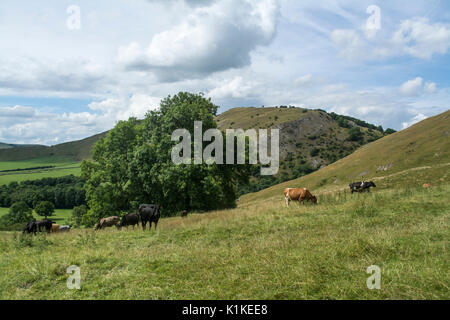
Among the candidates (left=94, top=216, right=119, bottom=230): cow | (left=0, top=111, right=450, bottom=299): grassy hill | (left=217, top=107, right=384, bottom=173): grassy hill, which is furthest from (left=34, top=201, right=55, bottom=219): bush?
(left=217, top=107, right=384, bottom=173): grassy hill

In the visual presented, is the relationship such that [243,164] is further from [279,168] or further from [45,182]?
[45,182]

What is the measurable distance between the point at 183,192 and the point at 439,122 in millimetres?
81980

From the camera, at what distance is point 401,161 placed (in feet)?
221

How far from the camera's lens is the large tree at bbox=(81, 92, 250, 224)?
2692cm

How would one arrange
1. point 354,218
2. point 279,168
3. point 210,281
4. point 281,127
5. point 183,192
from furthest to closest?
point 281,127 → point 279,168 → point 183,192 → point 354,218 → point 210,281

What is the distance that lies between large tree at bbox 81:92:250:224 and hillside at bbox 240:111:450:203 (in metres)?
28.9

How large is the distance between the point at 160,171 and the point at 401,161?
61.3 m

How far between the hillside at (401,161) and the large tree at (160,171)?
28.9m

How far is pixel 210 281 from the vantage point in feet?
22.1

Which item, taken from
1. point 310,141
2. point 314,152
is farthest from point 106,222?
point 310,141
